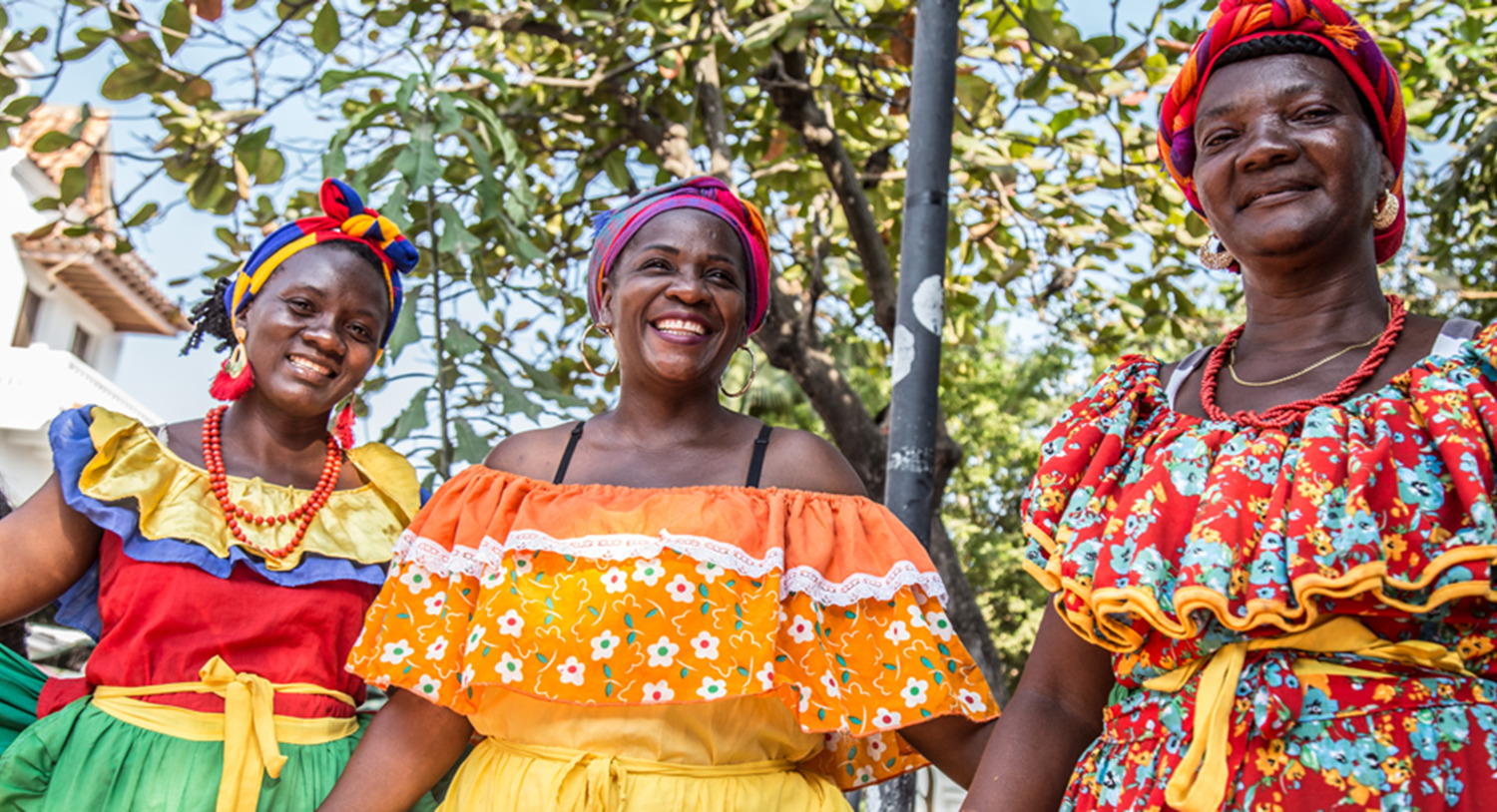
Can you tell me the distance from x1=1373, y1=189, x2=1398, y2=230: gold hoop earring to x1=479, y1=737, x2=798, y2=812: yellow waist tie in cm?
130

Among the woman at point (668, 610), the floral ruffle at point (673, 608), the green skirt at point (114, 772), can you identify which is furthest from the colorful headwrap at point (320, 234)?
the green skirt at point (114, 772)

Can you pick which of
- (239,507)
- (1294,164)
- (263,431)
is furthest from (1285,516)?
(263,431)

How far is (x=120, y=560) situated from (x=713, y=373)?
4.11 feet

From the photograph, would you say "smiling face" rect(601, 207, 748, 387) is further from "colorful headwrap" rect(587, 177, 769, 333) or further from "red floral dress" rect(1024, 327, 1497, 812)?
"red floral dress" rect(1024, 327, 1497, 812)

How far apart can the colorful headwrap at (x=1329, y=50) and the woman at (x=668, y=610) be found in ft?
2.82

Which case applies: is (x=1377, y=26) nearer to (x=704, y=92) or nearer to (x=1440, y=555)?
(x=704, y=92)

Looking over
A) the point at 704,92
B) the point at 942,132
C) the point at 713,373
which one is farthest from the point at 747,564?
the point at 704,92

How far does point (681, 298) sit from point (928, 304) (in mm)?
669

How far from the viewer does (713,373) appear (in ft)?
7.38

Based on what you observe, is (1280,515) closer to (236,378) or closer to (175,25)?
(236,378)

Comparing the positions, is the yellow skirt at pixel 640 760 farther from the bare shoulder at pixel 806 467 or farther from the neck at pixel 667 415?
the neck at pixel 667 415

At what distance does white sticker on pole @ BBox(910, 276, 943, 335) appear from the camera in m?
2.57

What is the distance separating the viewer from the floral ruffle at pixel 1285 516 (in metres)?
1.30

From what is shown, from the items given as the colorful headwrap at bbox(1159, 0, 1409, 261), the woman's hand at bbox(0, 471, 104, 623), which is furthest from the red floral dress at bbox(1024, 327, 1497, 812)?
the woman's hand at bbox(0, 471, 104, 623)
